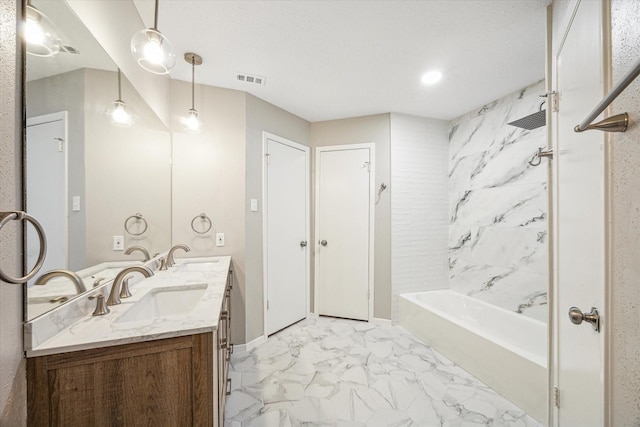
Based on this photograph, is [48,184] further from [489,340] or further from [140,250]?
[489,340]

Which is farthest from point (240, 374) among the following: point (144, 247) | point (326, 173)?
point (326, 173)

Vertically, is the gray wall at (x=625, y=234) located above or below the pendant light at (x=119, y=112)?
below

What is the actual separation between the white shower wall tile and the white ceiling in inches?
20.1

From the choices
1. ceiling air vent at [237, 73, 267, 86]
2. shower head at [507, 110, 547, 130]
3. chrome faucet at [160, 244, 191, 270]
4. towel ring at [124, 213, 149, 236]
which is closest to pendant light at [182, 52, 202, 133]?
ceiling air vent at [237, 73, 267, 86]

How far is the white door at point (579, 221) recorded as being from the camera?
838 millimetres

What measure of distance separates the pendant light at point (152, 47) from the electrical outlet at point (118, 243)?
0.94 meters

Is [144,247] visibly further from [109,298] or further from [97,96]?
[97,96]

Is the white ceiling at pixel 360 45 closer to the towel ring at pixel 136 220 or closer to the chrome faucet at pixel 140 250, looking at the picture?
the towel ring at pixel 136 220

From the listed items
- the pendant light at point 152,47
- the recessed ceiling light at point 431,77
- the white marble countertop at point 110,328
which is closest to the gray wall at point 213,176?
the white marble countertop at point 110,328

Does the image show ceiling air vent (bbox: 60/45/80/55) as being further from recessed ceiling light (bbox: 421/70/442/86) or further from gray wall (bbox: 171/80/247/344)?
recessed ceiling light (bbox: 421/70/442/86)

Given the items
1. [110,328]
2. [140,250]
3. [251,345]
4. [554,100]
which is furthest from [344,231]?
[110,328]

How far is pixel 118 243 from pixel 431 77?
2635 mm

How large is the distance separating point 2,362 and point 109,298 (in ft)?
1.60

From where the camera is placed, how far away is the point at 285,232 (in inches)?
111
